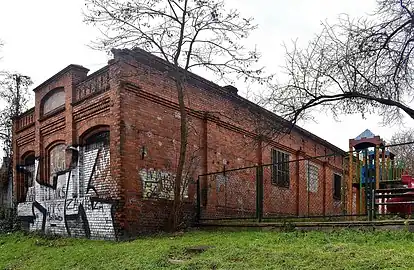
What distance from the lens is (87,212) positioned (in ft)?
42.4

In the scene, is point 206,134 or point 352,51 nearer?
point 352,51

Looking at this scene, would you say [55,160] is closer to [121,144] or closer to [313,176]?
[121,144]

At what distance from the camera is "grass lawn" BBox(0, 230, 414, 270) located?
Answer: 652 cm

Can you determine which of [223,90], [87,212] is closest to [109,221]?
[87,212]

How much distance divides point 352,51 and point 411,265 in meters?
7.66

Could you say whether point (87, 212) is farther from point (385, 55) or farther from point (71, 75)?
point (385, 55)

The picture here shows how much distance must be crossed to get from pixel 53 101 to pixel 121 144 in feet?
17.2

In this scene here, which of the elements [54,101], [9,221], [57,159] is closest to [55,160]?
[57,159]

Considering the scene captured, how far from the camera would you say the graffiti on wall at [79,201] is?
1233 centimetres

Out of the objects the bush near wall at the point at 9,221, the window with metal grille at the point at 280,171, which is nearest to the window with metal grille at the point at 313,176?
the window with metal grille at the point at 280,171

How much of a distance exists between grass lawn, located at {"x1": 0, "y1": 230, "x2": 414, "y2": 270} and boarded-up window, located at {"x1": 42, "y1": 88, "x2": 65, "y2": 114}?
5228 mm

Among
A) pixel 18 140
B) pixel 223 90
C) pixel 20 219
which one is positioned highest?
pixel 223 90

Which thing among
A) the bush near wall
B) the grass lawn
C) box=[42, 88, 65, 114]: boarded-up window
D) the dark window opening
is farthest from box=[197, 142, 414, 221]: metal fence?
the bush near wall

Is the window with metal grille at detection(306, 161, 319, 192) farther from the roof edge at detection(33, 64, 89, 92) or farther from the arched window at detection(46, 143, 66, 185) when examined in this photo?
the roof edge at detection(33, 64, 89, 92)
